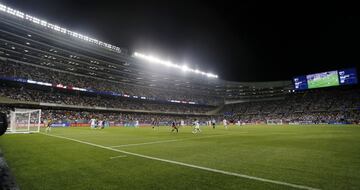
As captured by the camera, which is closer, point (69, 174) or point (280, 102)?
point (69, 174)

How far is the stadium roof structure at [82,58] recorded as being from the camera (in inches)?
2275

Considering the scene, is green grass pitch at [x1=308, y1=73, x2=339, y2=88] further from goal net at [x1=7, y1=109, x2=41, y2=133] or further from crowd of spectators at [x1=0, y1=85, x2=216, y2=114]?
goal net at [x1=7, y1=109, x2=41, y2=133]

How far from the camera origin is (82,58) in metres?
72.9

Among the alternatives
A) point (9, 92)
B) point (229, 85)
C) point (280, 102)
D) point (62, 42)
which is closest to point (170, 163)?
point (9, 92)

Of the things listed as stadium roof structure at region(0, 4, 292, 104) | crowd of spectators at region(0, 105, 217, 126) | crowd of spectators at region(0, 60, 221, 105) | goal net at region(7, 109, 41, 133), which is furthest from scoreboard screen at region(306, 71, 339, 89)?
goal net at region(7, 109, 41, 133)

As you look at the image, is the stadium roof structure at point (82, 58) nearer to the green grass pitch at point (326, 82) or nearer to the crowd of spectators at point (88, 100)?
the crowd of spectators at point (88, 100)

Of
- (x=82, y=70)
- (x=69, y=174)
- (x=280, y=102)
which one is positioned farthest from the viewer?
(x=280, y=102)

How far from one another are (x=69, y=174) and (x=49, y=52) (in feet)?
233

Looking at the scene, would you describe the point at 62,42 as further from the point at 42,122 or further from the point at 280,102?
the point at 280,102

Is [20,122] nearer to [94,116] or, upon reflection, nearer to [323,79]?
[94,116]

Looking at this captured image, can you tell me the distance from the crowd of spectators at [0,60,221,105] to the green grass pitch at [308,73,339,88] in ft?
175

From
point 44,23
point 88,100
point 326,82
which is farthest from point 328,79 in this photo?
point 44,23

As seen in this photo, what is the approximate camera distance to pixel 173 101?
321 feet

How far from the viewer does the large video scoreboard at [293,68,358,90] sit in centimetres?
6756
